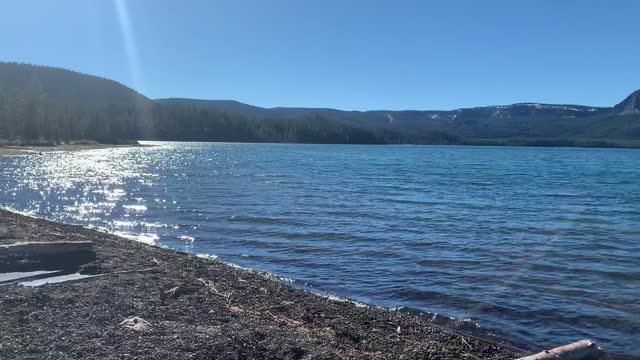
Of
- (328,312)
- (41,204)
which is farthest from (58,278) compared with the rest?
(41,204)

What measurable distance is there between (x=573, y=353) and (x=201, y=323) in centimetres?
715

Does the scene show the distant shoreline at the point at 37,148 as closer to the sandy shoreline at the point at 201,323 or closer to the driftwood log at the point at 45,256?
the driftwood log at the point at 45,256

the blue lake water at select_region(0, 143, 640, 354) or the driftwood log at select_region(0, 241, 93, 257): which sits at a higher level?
the driftwood log at select_region(0, 241, 93, 257)

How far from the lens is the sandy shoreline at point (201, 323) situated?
970 centimetres

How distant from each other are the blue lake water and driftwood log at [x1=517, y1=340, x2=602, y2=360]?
2.15m

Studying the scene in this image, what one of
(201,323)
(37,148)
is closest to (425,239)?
(201,323)

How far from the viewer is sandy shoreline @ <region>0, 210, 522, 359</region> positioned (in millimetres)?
9703

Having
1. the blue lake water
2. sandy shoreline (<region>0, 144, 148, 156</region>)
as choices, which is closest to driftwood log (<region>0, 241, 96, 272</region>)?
the blue lake water

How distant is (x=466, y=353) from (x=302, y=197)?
107ft

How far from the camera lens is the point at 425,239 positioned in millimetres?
25906

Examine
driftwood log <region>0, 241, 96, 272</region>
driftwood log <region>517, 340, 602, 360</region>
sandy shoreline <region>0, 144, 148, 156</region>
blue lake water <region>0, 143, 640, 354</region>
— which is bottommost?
blue lake water <region>0, 143, 640, 354</region>

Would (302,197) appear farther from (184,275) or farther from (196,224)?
(184,275)

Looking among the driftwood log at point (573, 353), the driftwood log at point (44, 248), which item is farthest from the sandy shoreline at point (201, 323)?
the driftwood log at point (573, 353)

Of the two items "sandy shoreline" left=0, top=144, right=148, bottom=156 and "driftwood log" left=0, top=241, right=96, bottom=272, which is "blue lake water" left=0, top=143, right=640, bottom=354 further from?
"sandy shoreline" left=0, top=144, right=148, bottom=156
